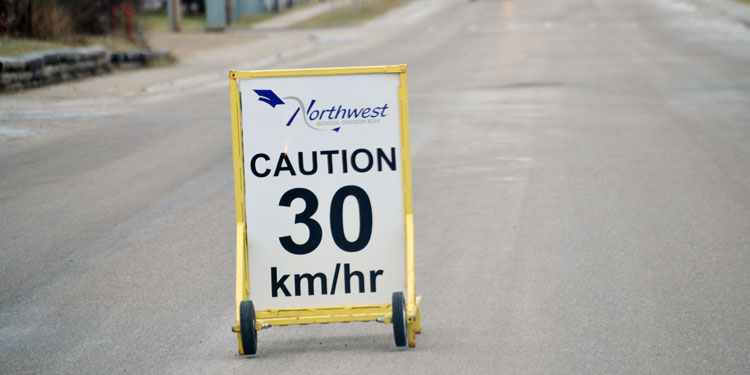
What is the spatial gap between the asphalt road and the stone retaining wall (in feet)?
7.52

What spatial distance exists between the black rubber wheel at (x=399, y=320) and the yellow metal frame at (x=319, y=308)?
79 millimetres

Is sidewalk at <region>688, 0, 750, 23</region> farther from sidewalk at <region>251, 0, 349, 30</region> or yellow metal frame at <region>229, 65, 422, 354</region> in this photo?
yellow metal frame at <region>229, 65, 422, 354</region>

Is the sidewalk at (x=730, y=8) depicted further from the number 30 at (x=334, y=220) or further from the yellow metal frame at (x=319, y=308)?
the number 30 at (x=334, y=220)

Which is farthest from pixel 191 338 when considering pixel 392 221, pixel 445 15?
pixel 445 15

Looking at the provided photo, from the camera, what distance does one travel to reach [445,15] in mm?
51188

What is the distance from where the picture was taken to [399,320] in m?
5.42

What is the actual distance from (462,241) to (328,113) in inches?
104

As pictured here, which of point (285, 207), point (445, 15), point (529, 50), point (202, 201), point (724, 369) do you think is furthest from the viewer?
point (445, 15)

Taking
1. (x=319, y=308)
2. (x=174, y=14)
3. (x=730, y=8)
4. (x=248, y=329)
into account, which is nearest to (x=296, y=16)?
(x=174, y=14)

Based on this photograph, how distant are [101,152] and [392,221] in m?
7.64

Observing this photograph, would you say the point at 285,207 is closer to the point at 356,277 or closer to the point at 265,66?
the point at 356,277

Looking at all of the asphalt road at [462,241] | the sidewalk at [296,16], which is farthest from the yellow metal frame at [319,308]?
the sidewalk at [296,16]

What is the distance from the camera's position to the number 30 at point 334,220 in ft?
18.8

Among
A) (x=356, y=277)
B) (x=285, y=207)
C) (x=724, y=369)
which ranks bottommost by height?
(x=724, y=369)
